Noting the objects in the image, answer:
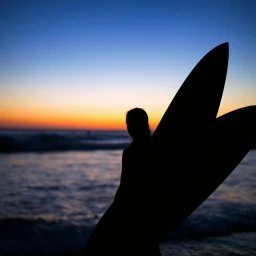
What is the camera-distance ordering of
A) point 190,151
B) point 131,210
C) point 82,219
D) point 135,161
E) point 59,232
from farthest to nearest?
point 82,219 < point 59,232 < point 190,151 < point 131,210 < point 135,161

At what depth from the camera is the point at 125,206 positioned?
75.7 inches

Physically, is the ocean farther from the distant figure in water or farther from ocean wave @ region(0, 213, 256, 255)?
the distant figure in water

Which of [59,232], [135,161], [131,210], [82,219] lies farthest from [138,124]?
[82,219]

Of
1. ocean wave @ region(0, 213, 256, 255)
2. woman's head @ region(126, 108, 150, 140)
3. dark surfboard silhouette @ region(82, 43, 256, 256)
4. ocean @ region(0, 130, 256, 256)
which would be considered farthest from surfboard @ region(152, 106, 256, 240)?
ocean wave @ region(0, 213, 256, 255)

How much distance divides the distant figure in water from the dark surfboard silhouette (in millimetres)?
87

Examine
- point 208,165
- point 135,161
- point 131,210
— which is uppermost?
point 135,161

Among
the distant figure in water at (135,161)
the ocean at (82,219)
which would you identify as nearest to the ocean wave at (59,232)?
the ocean at (82,219)

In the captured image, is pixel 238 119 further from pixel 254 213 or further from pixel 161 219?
pixel 254 213

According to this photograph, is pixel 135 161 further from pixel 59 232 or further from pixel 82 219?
pixel 82 219

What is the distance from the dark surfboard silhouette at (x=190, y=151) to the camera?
197cm

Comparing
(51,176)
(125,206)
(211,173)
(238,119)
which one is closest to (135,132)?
(125,206)

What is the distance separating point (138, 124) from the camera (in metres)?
1.86

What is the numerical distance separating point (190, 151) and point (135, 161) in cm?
72

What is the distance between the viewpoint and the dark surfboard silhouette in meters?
1.97
